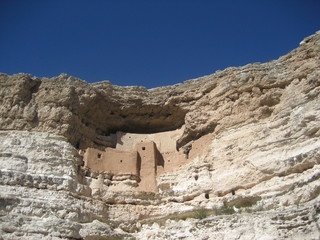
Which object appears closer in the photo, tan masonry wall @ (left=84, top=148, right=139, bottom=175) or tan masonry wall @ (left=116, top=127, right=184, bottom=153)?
tan masonry wall @ (left=84, top=148, right=139, bottom=175)

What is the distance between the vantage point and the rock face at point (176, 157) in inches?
465

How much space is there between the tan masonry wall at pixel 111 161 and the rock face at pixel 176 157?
124 millimetres

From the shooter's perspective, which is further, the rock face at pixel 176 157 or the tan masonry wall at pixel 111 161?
the tan masonry wall at pixel 111 161

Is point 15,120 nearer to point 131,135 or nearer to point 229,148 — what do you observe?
point 131,135

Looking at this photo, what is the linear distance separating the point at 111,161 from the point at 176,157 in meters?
2.48

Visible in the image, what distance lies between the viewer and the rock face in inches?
465

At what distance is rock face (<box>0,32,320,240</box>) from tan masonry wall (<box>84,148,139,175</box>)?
12 centimetres

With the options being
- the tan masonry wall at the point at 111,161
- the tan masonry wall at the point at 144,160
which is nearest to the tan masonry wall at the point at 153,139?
the tan masonry wall at the point at 144,160

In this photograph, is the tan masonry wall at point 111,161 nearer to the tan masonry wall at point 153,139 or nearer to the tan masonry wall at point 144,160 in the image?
the tan masonry wall at point 144,160

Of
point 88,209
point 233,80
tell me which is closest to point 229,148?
point 233,80

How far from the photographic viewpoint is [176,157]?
52.5 ft

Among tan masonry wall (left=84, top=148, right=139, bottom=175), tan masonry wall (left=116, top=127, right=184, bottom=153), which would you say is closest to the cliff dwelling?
tan masonry wall (left=84, top=148, right=139, bottom=175)

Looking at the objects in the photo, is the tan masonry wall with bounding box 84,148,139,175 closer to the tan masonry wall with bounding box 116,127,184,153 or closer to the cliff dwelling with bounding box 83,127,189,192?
the cliff dwelling with bounding box 83,127,189,192

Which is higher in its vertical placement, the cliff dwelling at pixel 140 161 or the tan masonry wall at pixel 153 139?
the tan masonry wall at pixel 153 139
